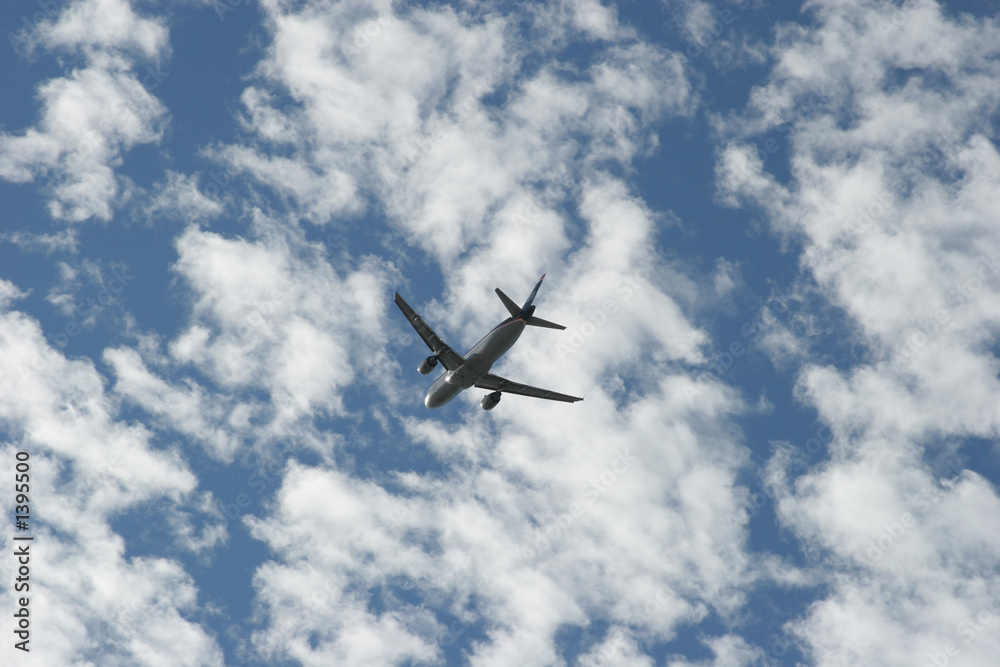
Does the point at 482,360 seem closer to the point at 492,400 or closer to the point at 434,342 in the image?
the point at 434,342

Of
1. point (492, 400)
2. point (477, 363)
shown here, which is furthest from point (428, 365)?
point (492, 400)

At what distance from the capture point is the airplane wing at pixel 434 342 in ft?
185

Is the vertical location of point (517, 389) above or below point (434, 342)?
above

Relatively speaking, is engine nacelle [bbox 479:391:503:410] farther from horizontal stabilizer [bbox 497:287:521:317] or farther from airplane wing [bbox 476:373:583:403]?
horizontal stabilizer [bbox 497:287:521:317]

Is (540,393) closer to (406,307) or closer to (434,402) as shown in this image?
(434,402)

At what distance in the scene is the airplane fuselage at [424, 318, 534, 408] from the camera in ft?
172

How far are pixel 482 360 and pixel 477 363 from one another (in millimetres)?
676

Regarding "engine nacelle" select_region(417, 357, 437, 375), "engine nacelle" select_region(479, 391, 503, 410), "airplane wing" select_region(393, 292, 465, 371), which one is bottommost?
"engine nacelle" select_region(417, 357, 437, 375)

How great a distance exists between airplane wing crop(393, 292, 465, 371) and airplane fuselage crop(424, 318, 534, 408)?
0.68 m

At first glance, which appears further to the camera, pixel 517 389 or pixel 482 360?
pixel 517 389

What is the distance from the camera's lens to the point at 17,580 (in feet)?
151

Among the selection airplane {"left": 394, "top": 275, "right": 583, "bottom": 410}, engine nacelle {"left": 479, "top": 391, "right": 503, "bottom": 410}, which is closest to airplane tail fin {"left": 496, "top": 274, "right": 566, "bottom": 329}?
airplane {"left": 394, "top": 275, "right": 583, "bottom": 410}

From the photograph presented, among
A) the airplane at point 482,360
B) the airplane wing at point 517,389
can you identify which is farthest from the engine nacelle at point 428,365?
the airplane wing at point 517,389

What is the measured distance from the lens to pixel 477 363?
55812mm
